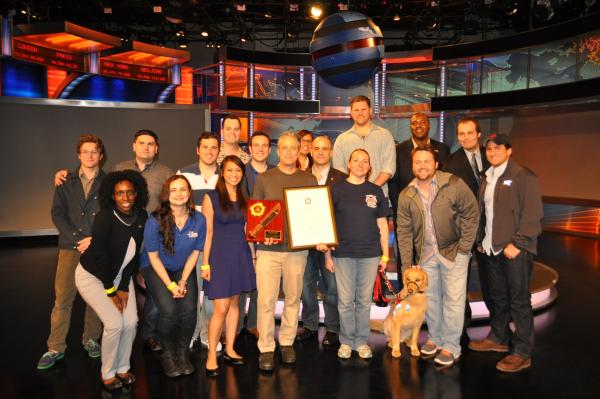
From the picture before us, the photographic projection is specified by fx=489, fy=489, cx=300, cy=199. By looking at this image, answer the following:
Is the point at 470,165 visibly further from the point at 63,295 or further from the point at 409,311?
the point at 63,295

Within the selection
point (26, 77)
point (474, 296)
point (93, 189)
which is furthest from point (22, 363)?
point (26, 77)

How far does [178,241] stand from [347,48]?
7.79 feet

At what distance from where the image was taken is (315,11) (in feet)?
41.7

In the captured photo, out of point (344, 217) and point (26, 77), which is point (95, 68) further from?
point (344, 217)

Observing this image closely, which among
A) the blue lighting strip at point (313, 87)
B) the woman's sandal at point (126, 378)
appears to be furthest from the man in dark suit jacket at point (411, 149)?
the blue lighting strip at point (313, 87)

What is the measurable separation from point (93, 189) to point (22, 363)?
167 cm

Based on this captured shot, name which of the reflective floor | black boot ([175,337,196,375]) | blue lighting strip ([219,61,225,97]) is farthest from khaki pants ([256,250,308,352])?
blue lighting strip ([219,61,225,97])

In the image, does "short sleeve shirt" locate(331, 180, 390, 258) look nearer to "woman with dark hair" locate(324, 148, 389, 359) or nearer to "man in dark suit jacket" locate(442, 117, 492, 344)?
"woman with dark hair" locate(324, 148, 389, 359)

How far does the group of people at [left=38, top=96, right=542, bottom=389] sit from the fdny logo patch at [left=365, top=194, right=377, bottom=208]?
12 millimetres

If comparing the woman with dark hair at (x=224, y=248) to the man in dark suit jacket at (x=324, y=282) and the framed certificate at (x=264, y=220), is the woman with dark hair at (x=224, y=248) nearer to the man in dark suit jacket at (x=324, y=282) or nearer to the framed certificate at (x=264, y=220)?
the framed certificate at (x=264, y=220)

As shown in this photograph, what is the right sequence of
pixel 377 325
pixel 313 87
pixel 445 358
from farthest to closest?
1. pixel 313 87
2. pixel 377 325
3. pixel 445 358

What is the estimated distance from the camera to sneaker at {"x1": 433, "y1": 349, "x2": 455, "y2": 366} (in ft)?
13.8

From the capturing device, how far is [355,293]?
169 inches

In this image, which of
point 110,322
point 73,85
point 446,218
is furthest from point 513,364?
point 73,85
